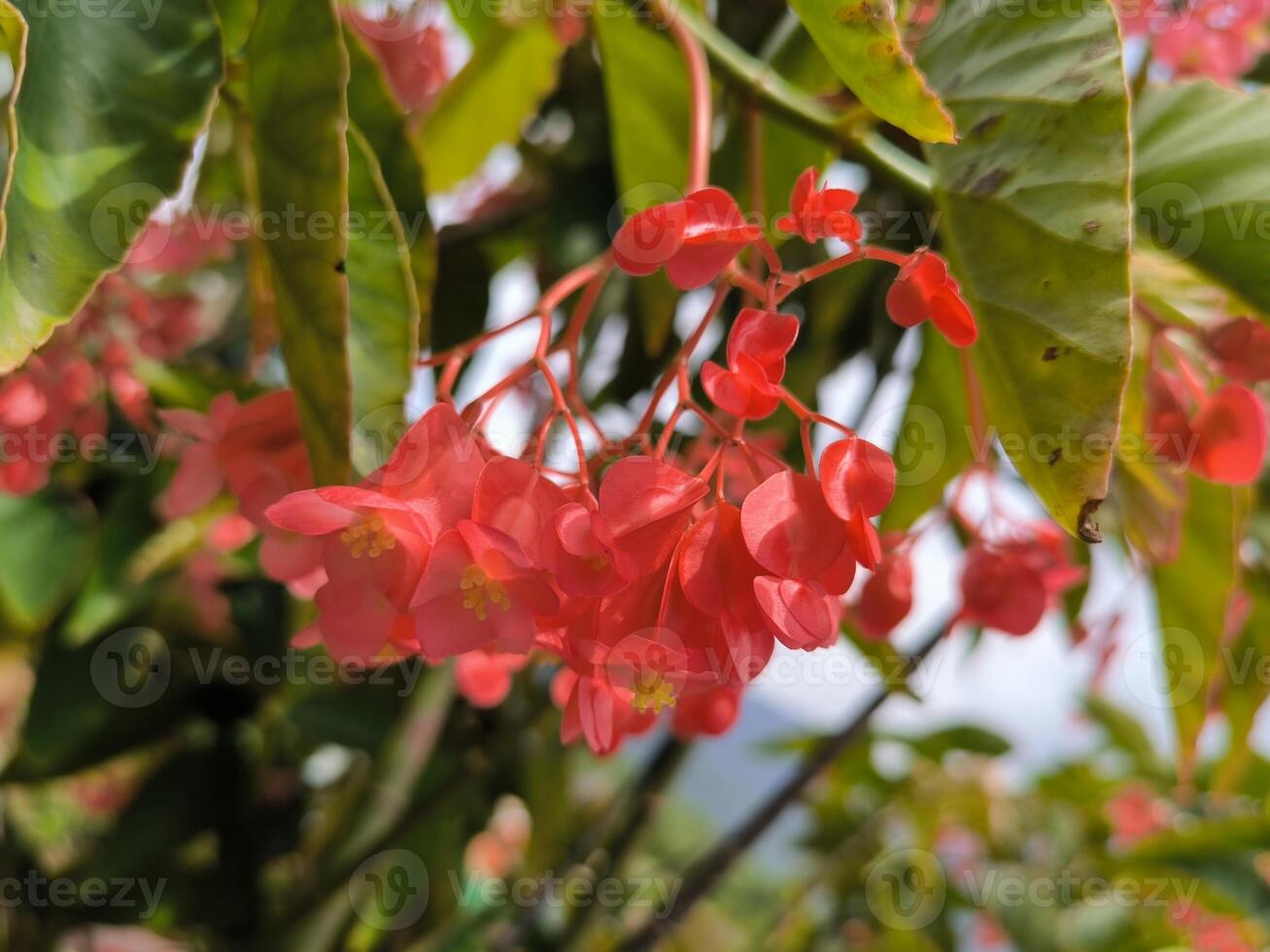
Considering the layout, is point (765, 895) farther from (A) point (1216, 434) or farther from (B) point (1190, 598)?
(A) point (1216, 434)

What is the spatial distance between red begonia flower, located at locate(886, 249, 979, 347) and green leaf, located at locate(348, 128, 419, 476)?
0.16 meters

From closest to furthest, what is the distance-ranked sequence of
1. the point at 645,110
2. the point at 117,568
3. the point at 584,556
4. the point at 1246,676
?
the point at 584,556 → the point at 645,110 → the point at 1246,676 → the point at 117,568

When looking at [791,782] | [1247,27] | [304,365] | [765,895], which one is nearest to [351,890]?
[791,782]

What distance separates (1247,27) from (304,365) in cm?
82

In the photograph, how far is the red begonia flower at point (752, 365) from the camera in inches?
11.5

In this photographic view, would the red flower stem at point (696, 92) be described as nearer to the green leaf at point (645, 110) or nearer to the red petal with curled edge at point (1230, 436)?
the green leaf at point (645, 110)

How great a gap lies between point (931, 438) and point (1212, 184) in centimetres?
27

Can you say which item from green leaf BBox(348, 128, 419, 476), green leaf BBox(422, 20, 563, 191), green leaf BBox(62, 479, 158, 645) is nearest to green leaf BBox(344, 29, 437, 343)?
green leaf BBox(348, 128, 419, 476)

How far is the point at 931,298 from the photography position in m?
0.29

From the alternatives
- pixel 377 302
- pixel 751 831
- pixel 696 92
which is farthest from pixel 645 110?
pixel 751 831

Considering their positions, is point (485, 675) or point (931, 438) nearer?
point (485, 675)

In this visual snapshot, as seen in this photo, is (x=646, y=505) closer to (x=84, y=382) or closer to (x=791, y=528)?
(x=791, y=528)

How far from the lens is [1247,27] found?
806mm

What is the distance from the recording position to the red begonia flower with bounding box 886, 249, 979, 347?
0.95 feet
